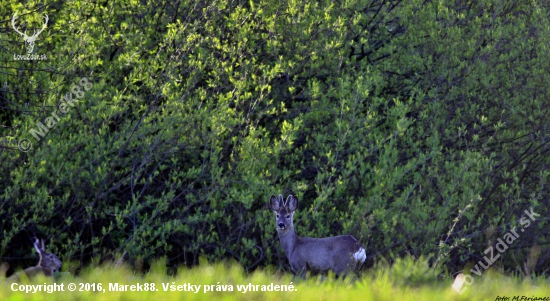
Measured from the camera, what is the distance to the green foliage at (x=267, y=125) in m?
10.2

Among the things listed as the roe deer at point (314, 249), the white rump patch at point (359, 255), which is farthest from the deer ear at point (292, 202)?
the white rump patch at point (359, 255)

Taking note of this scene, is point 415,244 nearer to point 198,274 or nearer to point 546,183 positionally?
point 546,183

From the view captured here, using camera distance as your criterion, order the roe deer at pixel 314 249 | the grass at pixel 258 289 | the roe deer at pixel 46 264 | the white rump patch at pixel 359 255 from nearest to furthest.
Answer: the grass at pixel 258 289 → the roe deer at pixel 46 264 → the white rump patch at pixel 359 255 → the roe deer at pixel 314 249

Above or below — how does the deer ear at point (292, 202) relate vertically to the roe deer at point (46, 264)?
above

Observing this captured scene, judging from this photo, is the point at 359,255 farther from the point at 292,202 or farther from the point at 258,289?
the point at 258,289

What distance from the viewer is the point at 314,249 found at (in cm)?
937

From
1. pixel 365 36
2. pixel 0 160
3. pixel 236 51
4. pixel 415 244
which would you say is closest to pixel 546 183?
pixel 415 244

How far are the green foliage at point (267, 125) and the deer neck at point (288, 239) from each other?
21.1 inches

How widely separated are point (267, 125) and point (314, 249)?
10.8 ft

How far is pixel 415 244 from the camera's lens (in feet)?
35.4

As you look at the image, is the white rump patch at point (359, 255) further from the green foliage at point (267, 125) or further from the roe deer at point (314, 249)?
the green foliage at point (267, 125)

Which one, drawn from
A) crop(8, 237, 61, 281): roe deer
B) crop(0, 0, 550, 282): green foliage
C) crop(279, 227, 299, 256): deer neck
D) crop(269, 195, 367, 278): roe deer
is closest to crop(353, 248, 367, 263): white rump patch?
crop(269, 195, 367, 278): roe deer

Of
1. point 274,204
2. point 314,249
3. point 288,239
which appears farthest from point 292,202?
point 314,249

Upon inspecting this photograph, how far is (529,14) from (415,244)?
528 cm
